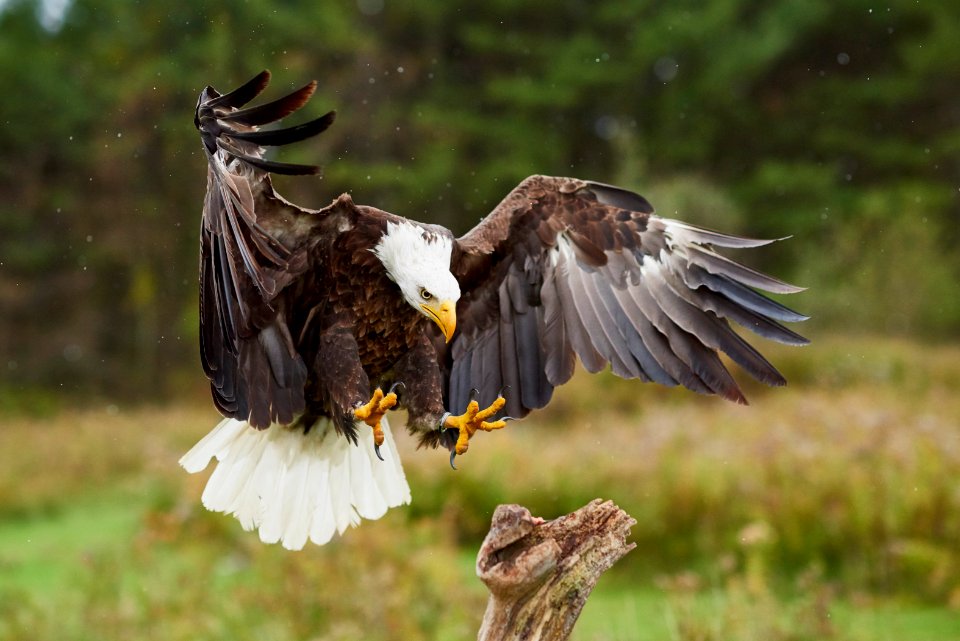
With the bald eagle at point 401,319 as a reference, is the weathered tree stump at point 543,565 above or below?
below

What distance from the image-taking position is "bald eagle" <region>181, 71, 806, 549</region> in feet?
11.4

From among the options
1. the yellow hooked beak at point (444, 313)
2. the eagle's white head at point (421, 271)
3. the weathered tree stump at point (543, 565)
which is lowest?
the weathered tree stump at point (543, 565)

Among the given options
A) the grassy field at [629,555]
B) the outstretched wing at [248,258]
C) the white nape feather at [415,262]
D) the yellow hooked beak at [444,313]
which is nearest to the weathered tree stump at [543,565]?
the yellow hooked beak at [444,313]

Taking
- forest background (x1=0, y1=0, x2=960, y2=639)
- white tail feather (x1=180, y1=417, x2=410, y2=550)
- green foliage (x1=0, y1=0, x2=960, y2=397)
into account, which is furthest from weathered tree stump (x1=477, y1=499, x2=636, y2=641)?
green foliage (x1=0, y1=0, x2=960, y2=397)

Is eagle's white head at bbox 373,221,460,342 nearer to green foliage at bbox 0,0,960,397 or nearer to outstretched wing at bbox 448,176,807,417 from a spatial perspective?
outstretched wing at bbox 448,176,807,417

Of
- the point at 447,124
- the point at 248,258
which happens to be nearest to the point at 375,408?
the point at 248,258

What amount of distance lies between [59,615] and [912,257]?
13936 mm

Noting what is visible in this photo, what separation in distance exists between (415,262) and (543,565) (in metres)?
1.05

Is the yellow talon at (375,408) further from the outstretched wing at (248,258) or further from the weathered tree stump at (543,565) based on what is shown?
the weathered tree stump at (543,565)

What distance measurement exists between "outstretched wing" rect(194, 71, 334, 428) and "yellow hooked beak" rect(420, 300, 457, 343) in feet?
1.45

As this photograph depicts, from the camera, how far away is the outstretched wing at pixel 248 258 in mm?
3062

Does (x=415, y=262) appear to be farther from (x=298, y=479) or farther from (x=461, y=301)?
(x=298, y=479)

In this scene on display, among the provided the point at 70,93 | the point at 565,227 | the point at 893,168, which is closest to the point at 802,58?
the point at 893,168

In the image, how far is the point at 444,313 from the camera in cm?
353
